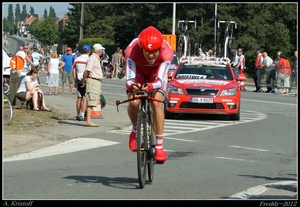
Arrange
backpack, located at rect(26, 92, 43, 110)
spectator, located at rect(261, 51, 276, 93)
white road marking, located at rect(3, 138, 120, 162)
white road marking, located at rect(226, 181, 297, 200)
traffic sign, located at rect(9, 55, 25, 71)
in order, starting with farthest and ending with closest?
spectator, located at rect(261, 51, 276, 93)
backpack, located at rect(26, 92, 43, 110)
traffic sign, located at rect(9, 55, 25, 71)
white road marking, located at rect(3, 138, 120, 162)
white road marking, located at rect(226, 181, 297, 200)

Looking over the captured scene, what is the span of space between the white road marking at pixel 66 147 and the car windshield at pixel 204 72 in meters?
6.08

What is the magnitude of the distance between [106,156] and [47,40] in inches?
4703

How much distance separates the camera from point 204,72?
20516 millimetres

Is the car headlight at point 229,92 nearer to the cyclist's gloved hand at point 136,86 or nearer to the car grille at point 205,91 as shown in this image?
the car grille at point 205,91

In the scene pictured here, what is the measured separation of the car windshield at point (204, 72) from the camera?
66.8ft

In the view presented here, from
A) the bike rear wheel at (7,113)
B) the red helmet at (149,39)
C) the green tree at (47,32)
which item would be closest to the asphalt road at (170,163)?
the bike rear wheel at (7,113)

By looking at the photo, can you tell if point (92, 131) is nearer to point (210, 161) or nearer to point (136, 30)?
point (210, 161)

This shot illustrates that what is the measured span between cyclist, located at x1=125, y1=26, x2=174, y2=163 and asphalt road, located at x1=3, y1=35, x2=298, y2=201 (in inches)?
29.7

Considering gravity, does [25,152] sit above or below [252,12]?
below

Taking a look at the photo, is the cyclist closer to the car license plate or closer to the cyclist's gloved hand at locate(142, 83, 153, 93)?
the cyclist's gloved hand at locate(142, 83, 153, 93)

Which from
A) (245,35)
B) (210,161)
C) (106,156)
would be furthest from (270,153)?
(245,35)

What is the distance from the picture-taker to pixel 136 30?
271ft

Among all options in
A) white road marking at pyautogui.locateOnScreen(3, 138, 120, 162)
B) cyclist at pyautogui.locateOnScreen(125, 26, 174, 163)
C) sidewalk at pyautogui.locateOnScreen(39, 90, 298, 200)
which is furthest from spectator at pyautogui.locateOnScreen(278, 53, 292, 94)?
cyclist at pyautogui.locateOnScreen(125, 26, 174, 163)

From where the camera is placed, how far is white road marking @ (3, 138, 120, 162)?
12.5m
